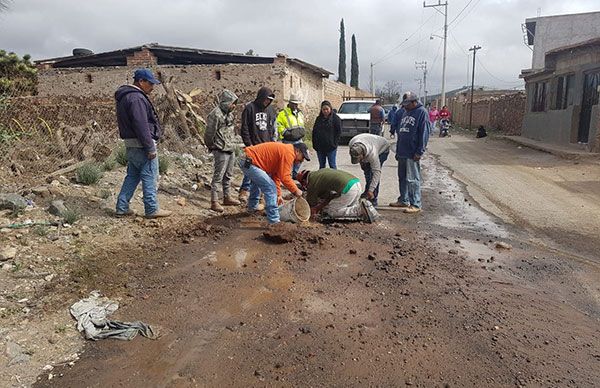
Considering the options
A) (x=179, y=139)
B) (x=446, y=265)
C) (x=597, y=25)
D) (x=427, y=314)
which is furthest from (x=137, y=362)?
(x=597, y=25)

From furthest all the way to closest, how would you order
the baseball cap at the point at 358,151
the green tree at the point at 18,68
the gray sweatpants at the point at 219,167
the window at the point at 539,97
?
1. the window at the point at 539,97
2. the green tree at the point at 18,68
3. the gray sweatpants at the point at 219,167
4. the baseball cap at the point at 358,151

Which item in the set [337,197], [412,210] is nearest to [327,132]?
[412,210]

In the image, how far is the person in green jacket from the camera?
5.84 metres

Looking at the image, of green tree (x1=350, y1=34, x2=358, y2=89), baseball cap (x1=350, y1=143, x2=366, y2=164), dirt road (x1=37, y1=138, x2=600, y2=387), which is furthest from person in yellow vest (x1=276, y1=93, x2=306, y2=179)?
green tree (x1=350, y1=34, x2=358, y2=89)

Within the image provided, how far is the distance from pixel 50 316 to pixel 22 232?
1.86 m

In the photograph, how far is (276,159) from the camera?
18.2ft

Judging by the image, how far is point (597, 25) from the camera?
122ft

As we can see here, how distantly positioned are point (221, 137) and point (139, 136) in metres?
1.32

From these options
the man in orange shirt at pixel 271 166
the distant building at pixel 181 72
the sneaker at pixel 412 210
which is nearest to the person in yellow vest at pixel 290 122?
the sneaker at pixel 412 210

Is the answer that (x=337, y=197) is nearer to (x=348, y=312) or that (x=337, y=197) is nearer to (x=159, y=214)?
(x=159, y=214)

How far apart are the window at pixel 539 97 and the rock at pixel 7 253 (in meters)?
19.2

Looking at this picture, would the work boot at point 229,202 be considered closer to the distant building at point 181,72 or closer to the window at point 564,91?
the distant building at point 181,72

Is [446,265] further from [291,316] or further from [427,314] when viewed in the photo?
[291,316]

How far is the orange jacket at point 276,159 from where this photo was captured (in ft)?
17.9
